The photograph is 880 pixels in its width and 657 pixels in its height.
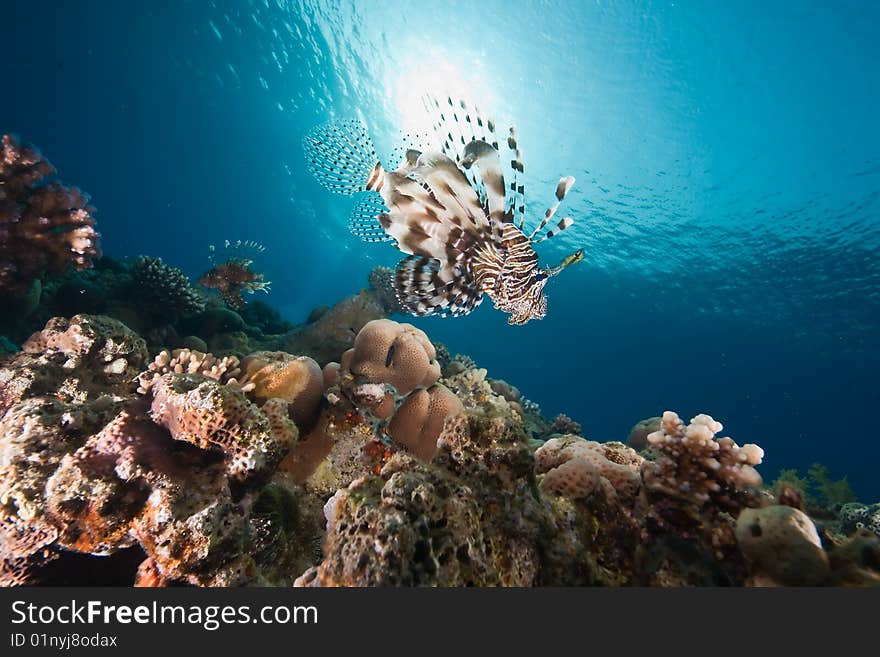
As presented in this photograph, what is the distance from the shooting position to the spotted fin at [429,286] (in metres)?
4.58

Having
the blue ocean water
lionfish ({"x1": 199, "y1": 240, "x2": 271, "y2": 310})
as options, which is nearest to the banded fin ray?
lionfish ({"x1": 199, "y1": 240, "x2": 271, "y2": 310})

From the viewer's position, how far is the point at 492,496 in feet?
6.29

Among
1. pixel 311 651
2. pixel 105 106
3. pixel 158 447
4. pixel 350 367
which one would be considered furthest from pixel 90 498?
pixel 105 106

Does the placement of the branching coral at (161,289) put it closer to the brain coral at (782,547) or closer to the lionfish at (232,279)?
the lionfish at (232,279)

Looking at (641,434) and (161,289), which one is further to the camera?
(641,434)

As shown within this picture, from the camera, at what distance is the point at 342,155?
603 cm

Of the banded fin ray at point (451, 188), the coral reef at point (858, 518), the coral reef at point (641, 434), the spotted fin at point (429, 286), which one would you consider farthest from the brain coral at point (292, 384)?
the coral reef at point (641, 434)

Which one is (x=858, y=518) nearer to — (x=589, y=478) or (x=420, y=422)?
(x=589, y=478)

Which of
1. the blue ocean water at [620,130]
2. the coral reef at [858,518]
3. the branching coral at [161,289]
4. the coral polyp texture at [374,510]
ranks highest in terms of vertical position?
the blue ocean water at [620,130]

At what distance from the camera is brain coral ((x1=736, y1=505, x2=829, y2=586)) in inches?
62.2

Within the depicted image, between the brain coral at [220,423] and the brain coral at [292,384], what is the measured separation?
0.98m

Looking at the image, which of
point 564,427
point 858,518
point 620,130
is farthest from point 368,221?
point 620,130

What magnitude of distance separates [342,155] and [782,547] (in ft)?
21.1

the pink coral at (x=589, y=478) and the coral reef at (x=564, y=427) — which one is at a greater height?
the coral reef at (x=564, y=427)
